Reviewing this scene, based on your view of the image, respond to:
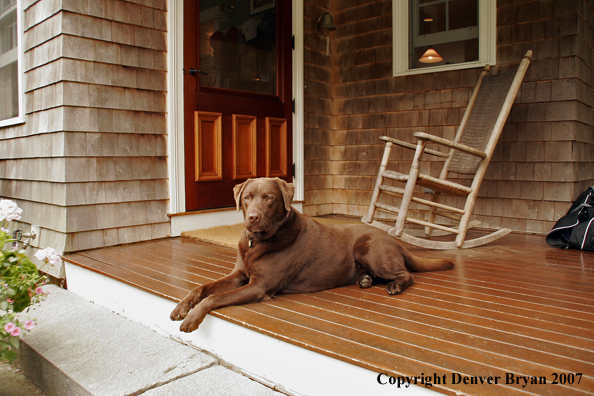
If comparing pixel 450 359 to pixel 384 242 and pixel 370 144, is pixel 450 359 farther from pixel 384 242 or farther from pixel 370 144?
pixel 370 144

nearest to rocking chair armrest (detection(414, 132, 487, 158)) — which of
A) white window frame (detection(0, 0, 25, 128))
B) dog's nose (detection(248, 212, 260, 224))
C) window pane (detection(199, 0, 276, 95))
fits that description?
dog's nose (detection(248, 212, 260, 224))

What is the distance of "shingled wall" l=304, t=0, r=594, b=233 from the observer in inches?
135

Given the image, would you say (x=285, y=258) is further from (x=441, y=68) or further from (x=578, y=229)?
(x=441, y=68)

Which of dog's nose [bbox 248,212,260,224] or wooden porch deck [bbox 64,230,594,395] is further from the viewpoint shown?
dog's nose [bbox 248,212,260,224]

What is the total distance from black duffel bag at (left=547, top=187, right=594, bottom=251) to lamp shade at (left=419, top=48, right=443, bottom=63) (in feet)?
5.61

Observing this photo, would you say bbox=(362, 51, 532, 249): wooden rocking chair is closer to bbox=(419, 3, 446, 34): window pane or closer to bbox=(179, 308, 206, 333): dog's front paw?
bbox=(419, 3, 446, 34): window pane

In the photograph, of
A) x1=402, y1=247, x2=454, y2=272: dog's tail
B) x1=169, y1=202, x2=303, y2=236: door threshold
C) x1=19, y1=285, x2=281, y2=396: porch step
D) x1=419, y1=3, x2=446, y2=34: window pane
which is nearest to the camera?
x1=19, y1=285, x2=281, y2=396: porch step

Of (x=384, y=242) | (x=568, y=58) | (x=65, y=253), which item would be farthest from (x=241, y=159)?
(x=568, y=58)

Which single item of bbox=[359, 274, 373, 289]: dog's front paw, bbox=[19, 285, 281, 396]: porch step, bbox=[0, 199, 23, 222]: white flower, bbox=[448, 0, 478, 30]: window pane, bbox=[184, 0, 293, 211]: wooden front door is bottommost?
bbox=[19, 285, 281, 396]: porch step

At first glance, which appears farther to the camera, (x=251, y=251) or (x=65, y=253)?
(x=65, y=253)

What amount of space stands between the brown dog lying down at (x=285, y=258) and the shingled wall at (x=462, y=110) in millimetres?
1927

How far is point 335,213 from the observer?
4844 millimetres

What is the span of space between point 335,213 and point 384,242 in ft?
8.69

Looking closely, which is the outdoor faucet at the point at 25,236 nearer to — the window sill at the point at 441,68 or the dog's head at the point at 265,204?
the dog's head at the point at 265,204
